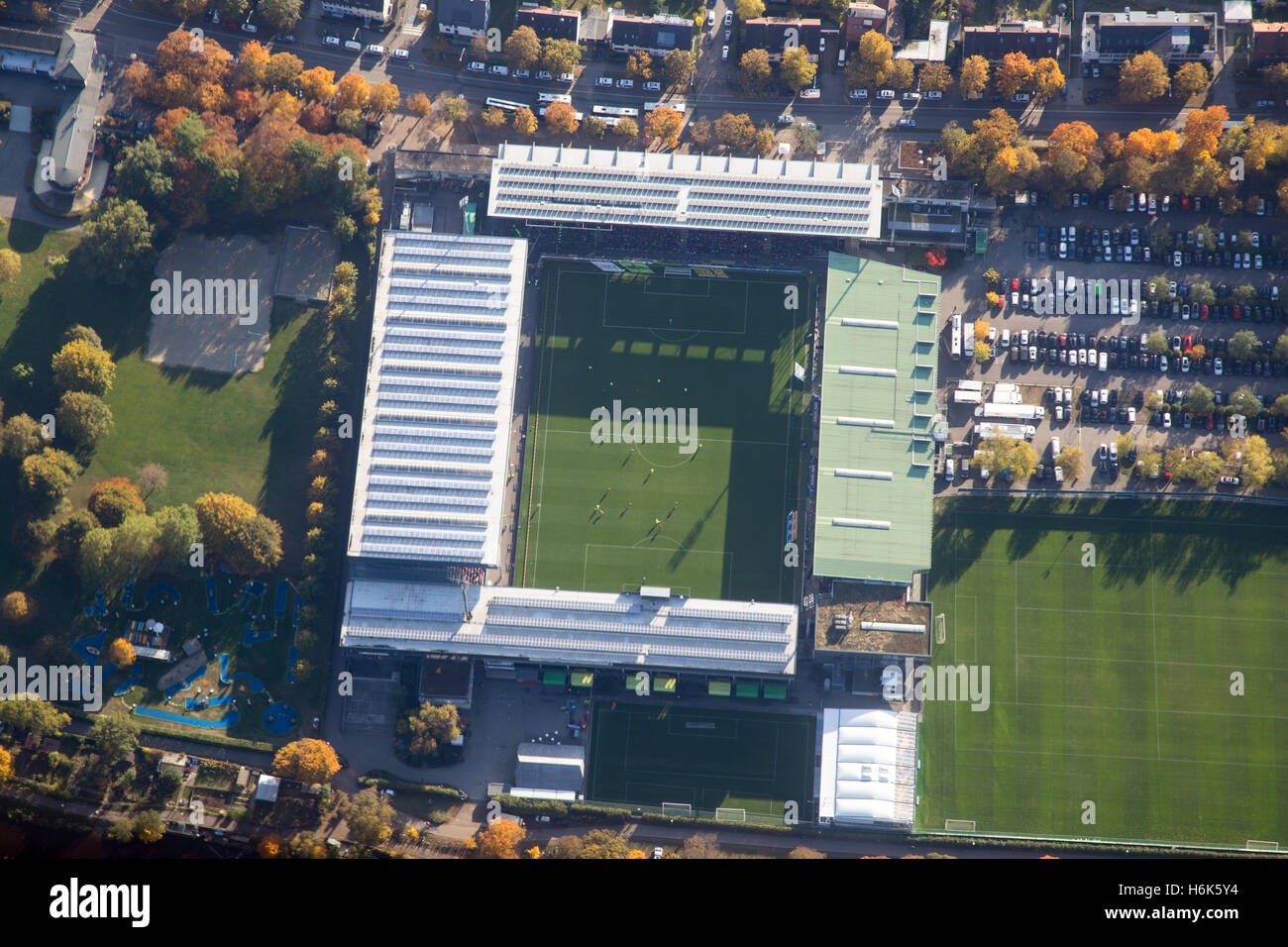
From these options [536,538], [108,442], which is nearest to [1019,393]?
[536,538]

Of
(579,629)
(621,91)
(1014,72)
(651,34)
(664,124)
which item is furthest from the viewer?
(621,91)

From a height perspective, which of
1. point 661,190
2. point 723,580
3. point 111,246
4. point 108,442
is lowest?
point 723,580

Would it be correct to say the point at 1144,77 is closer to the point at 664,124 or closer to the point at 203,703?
the point at 664,124

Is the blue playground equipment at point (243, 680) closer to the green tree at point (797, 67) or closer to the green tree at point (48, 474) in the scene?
the green tree at point (48, 474)

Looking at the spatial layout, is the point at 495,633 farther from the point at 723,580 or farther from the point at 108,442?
the point at 108,442

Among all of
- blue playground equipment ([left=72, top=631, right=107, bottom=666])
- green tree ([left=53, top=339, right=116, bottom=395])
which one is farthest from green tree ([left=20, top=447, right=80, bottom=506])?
blue playground equipment ([left=72, top=631, right=107, bottom=666])

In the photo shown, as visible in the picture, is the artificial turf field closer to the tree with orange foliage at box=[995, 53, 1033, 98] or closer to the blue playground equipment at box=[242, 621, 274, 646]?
the tree with orange foliage at box=[995, 53, 1033, 98]

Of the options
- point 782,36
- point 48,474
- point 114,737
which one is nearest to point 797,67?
point 782,36
